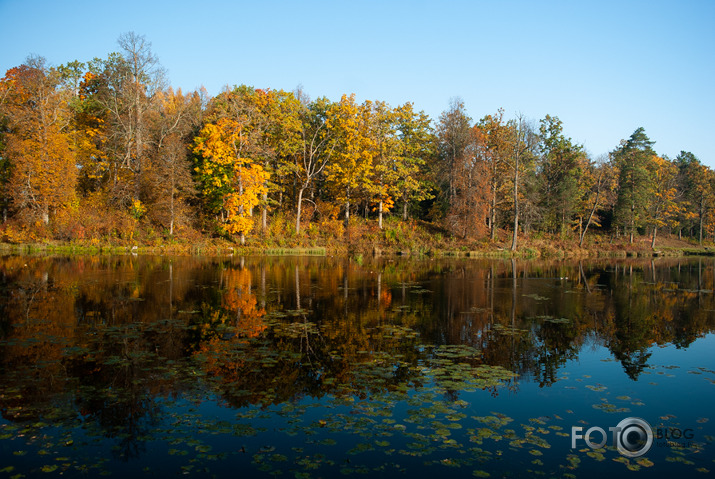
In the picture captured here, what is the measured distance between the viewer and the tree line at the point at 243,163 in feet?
122

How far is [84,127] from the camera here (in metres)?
44.2

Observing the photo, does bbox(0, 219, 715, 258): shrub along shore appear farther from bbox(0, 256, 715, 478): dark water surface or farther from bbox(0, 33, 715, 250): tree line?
bbox(0, 256, 715, 478): dark water surface

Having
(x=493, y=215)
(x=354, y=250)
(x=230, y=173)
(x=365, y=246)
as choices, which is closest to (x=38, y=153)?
(x=230, y=173)

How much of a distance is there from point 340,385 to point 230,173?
34.5 metres

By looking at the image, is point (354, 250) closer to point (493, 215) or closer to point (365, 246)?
point (365, 246)

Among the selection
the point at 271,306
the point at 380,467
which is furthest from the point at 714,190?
the point at 380,467

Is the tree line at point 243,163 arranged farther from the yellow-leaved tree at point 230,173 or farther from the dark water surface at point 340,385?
the dark water surface at point 340,385

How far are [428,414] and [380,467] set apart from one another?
1.73 m

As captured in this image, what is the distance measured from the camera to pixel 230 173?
39.7 meters

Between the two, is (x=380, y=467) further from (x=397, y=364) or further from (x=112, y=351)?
(x=112, y=351)

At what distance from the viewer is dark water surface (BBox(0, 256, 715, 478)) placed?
5.74 meters

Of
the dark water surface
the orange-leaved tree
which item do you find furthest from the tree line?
the dark water surface

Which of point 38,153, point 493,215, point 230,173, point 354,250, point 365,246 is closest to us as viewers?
point 38,153

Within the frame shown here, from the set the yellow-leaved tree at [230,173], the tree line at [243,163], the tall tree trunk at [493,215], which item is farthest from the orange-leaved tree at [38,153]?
the tall tree trunk at [493,215]
